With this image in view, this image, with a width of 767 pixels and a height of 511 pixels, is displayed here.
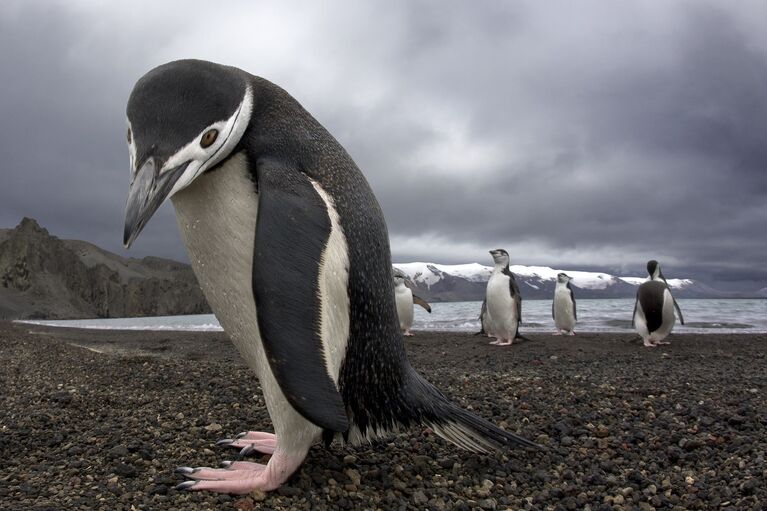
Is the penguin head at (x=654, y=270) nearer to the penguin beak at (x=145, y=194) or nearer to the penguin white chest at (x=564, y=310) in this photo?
the penguin white chest at (x=564, y=310)

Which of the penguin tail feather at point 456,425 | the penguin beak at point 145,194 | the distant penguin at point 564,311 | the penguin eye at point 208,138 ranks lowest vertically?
the penguin tail feather at point 456,425

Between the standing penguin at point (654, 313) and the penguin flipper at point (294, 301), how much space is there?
12.4 meters

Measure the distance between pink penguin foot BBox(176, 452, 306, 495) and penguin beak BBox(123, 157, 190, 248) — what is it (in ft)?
3.69

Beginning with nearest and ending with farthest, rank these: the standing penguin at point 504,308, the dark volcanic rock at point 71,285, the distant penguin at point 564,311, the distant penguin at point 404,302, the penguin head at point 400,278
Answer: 1. the standing penguin at point 504,308
2. the distant penguin at point 404,302
3. the penguin head at point 400,278
4. the distant penguin at point 564,311
5. the dark volcanic rock at point 71,285

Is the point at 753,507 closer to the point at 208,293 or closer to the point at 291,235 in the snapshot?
the point at 291,235

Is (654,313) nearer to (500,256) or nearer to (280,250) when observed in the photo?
(500,256)

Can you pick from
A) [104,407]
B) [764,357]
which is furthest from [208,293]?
[764,357]

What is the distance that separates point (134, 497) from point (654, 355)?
1046cm

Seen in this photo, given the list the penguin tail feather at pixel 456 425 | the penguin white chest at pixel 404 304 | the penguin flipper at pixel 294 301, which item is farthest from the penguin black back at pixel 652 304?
the penguin flipper at pixel 294 301

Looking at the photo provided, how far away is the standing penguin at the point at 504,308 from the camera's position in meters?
13.0

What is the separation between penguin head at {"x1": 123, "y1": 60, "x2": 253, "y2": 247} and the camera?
83.1 inches

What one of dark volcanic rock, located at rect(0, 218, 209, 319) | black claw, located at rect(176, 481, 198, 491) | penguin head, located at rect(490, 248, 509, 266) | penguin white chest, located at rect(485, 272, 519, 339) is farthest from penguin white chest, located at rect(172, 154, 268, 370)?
dark volcanic rock, located at rect(0, 218, 209, 319)

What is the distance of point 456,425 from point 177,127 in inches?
80.1

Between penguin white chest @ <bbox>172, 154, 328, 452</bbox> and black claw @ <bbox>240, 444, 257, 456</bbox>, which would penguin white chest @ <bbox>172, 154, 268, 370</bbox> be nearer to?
penguin white chest @ <bbox>172, 154, 328, 452</bbox>
